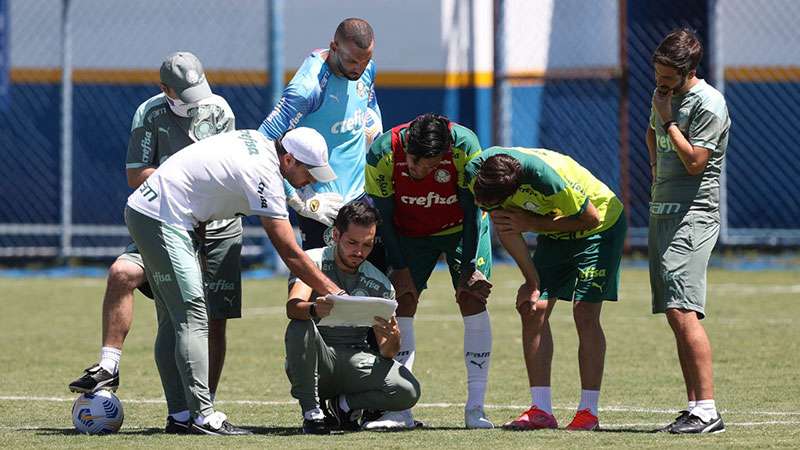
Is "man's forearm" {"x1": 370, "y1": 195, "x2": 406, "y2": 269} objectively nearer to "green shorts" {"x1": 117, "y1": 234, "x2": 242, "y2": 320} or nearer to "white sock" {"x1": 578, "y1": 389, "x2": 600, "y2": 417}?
"green shorts" {"x1": 117, "y1": 234, "x2": 242, "y2": 320}

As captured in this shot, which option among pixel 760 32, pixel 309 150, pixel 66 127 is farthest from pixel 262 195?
pixel 760 32

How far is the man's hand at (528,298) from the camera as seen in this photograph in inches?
285

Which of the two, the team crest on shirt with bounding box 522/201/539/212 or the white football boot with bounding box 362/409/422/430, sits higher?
the team crest on shirt with bounding box 522/201/539/212

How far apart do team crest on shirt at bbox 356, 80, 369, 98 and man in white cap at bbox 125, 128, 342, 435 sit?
1139 mm

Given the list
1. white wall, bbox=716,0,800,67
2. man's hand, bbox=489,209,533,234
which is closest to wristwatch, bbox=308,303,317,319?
man's hand, bbox=489,209,533,234

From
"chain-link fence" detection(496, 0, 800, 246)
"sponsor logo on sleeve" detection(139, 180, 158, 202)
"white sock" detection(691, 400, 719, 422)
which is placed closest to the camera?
"white sock" detection(691, 400, 719, 422)

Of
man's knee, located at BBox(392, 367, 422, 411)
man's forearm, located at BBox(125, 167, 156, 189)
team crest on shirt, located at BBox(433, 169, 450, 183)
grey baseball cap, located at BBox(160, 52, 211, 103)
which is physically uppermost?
grey baseball cap, located at BBox(160, 52, 211, 103)

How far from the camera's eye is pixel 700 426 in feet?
22.5

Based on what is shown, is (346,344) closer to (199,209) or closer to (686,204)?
(199,209)

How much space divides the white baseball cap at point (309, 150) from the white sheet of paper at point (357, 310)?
0.60 meters

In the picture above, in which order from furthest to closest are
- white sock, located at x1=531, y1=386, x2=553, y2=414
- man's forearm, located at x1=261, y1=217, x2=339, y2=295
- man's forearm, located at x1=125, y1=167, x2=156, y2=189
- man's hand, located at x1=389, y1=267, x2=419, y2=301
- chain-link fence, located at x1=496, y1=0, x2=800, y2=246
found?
chain-link fence, located at x1=496, y1=0, x2=800, y2=246, man's forearm, located at x1=125, y1=167, x2=156, y2=189, man's hand, located at x1=389, y1=267, x2=419, y2=301, white sock, located at x1=531, y1=386, x2=553, y2=414, man's forearm, located at x1=261, y1=217, x2=339, y2=295

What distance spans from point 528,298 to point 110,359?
7.03 feet

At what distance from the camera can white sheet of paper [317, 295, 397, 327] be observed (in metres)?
6.82

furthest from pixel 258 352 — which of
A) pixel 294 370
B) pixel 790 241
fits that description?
pixel 790 241
